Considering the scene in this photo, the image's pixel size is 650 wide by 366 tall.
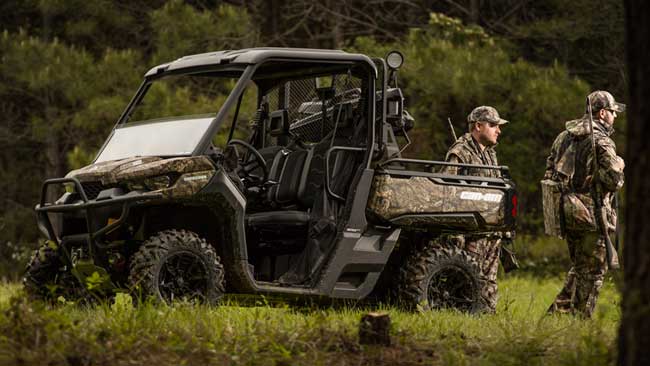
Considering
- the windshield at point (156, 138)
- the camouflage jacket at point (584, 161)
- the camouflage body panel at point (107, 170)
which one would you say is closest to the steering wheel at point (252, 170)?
the windshield at point (156, 138)

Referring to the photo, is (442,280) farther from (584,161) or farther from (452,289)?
(584,161)

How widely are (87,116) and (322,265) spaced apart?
1369 centimetres

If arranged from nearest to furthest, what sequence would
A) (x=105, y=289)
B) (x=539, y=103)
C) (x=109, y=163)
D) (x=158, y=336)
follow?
1. (x=158, y=336)
2. (x=105, y=289)
3. (x=109, y=163)
4. (x=539, y=103)

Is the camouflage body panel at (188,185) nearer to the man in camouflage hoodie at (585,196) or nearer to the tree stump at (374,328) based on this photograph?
the tree stump at (374,328)

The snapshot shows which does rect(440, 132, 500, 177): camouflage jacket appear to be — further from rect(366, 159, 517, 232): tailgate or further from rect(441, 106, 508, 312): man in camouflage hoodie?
rect(366, 159, 517, 232): tailgate

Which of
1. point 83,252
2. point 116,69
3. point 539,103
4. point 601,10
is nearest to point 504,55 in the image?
point 539,103

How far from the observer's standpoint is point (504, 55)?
20.1 metres

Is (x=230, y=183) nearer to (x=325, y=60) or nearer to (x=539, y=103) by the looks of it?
(x=325, y=60)

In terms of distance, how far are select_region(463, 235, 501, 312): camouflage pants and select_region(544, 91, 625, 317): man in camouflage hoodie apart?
2.06ft

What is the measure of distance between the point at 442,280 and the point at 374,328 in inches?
136

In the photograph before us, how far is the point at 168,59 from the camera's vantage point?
68.9 feet

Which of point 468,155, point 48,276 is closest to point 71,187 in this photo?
point 48,276

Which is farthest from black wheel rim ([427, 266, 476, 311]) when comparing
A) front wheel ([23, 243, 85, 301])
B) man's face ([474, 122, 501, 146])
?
front wheel ([23, 243, 85, 301])

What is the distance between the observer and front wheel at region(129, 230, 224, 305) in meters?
8.25
